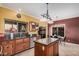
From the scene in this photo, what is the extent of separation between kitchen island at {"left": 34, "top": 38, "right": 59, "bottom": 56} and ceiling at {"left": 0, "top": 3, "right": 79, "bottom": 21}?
1.95 ft

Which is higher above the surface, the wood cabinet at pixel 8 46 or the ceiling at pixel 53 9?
the ceiling at pixel 53 9

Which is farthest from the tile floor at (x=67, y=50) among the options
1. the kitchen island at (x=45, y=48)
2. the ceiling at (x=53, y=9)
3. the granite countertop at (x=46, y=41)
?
the ceiling at (x=53, y=9)

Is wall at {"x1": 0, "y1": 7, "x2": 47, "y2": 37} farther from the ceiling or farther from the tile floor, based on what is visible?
the tile floor

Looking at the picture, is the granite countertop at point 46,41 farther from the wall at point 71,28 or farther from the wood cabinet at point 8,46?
the wood cabinet at point 8,46

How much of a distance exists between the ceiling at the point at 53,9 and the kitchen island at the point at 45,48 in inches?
23.4

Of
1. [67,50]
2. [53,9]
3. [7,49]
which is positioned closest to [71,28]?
[67,50]

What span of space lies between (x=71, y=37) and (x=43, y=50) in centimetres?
85

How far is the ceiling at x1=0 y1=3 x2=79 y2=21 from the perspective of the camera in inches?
70.6

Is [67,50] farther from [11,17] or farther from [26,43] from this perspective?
[11,17]

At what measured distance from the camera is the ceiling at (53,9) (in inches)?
70.6

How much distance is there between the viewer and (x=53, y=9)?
1.88 m

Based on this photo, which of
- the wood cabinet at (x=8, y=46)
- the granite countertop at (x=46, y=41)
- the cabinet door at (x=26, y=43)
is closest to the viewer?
the granite countertop at (x=46, y=41)

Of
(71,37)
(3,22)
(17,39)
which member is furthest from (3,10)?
(71,37)

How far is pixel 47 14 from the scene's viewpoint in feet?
6.24
